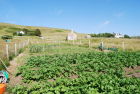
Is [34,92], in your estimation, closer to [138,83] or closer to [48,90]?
[48,90]

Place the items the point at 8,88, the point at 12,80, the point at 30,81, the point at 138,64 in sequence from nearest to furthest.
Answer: the point at 8,88 < the point at 30,81 < the point at 12,80 < the point at 138,64

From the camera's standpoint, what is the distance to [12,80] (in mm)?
11203

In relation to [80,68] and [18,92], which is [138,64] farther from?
[18,92]

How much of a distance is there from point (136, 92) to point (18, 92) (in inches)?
172

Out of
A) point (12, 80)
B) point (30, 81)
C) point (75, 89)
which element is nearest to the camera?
point (75, 89)

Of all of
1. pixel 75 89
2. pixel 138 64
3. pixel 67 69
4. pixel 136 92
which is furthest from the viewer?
pixel 138 64

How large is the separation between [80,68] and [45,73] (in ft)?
8.18

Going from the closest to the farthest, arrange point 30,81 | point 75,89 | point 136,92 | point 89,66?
1. point 136,92
2. point 75,89
3. point 30,81
4. point 89,66

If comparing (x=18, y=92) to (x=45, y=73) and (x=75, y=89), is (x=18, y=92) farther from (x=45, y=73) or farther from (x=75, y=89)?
(x=45, y=73)

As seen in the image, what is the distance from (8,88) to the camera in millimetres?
9492

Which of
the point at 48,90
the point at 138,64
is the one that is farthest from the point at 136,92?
the point at 138,64

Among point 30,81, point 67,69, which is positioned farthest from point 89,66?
point 30,81

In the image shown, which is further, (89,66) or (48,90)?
(89,66)

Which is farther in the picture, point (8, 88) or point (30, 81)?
point (30, 81)
